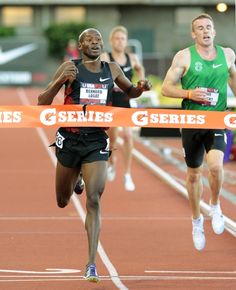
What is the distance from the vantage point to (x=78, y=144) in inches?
401

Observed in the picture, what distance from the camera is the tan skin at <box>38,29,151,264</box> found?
32.8ft

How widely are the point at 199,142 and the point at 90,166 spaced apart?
1.96 metres

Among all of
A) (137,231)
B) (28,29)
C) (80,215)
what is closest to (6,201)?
(80,215)

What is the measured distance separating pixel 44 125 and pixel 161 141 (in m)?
17.4

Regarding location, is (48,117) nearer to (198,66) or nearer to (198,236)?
(198,66)

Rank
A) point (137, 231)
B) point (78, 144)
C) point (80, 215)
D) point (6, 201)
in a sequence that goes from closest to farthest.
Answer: point (78, 144) < point (137, 231) < point (80, 215) < point (6, 201)

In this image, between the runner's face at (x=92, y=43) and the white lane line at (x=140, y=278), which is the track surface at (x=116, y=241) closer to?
the white lane line at (x=140, y=278)

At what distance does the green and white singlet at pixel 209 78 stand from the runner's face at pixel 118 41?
5903 mm

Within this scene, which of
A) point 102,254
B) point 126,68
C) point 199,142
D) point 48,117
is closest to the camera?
point 48,117

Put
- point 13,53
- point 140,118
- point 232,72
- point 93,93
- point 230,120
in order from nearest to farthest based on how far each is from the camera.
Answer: point 93,93, point 140,118, point 230,120, point 232,72, point 13,53

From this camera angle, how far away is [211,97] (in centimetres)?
1144

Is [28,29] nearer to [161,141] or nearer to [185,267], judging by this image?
[161,141]

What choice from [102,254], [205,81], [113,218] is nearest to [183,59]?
[205,81]

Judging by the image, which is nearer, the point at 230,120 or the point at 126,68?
the point at 230,120
